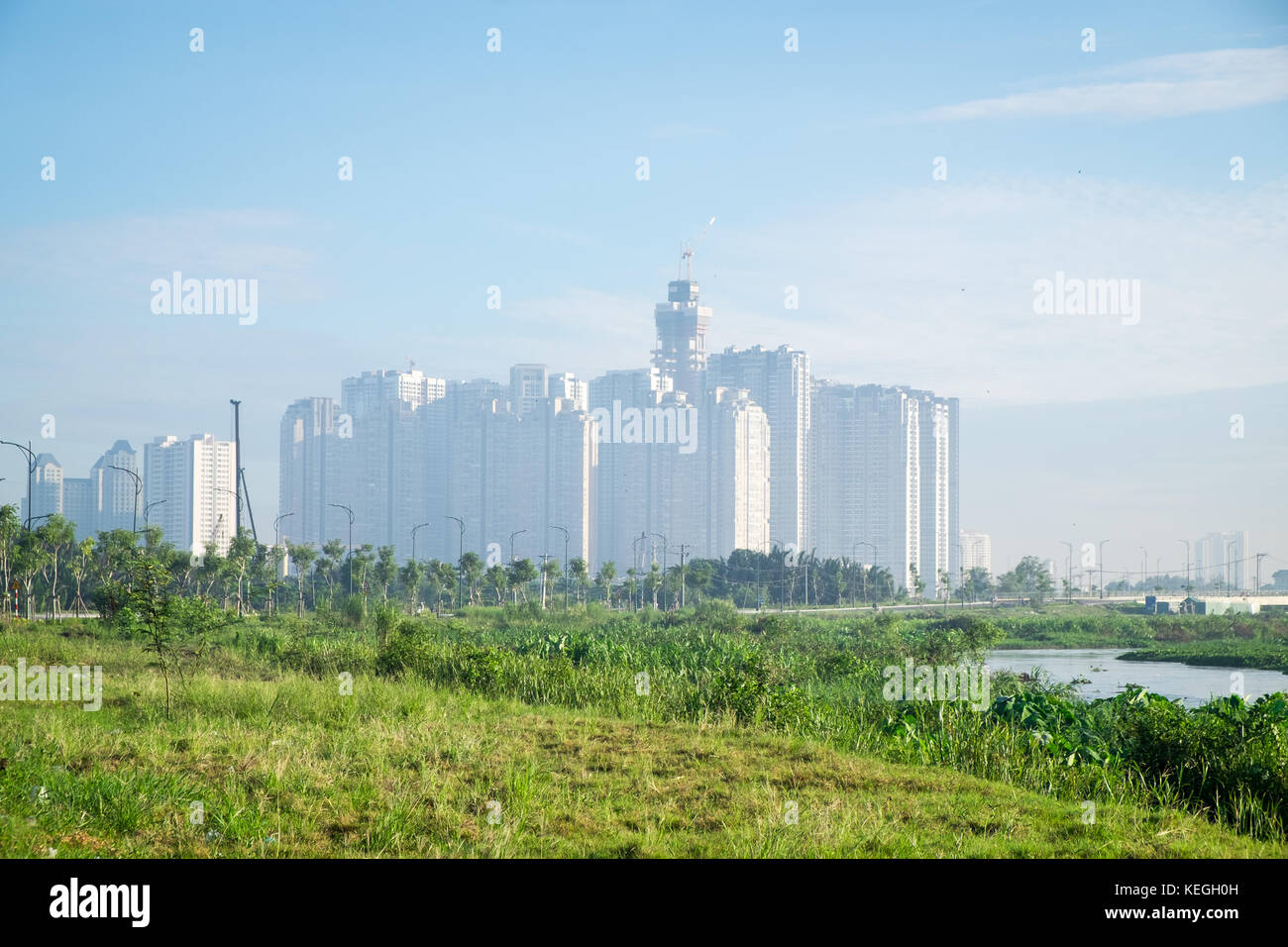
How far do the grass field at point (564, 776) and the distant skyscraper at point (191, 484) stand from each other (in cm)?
7833

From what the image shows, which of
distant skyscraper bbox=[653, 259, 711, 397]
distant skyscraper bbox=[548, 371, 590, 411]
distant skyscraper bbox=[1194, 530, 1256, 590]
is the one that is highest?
distant skyscraper bbox=[653, 259, 711, 397]

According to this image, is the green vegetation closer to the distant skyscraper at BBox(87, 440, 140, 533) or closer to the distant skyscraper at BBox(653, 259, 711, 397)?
the distant skyscraper at BBox(87, 440, 140, 533)

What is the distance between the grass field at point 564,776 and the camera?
675cm

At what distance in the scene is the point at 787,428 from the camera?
118 meters

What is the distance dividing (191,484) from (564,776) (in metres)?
89.6

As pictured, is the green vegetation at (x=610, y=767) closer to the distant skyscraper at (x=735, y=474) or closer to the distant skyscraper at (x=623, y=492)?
the distant skyscraper at (x=735, y=474)

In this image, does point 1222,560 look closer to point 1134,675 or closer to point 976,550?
point 976,550

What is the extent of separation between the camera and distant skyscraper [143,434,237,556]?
87062 mm

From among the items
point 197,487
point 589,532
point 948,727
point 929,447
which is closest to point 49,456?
point 197,487

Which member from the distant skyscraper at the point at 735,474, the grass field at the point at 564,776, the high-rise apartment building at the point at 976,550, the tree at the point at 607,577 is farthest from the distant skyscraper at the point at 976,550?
the grass field at the point at 564,776

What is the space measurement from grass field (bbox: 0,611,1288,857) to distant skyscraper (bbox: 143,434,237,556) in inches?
3084

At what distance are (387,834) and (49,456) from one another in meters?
81.9

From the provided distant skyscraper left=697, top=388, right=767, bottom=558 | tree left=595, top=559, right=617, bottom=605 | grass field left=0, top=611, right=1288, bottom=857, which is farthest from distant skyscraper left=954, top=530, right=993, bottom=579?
grass field left=0, top=611, right=1288, bottom=857

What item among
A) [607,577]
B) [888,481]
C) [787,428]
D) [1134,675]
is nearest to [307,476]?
[787,428]
